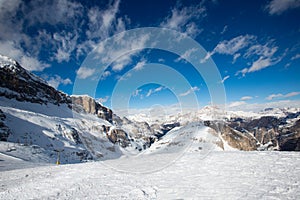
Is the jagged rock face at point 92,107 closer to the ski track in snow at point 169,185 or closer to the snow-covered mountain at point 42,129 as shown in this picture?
the snow-covered mountain at point 42,129

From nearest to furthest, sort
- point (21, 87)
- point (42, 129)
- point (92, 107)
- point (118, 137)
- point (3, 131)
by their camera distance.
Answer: point (3, 131)
point (42, 129)
point (21, 87)
point (118, 137)
point (92, 107)

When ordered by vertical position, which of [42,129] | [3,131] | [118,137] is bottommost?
[118,137]

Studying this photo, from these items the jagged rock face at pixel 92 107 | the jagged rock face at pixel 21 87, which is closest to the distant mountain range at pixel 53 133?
the jagged rock face at pixel 21 87

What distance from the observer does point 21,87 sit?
8531 centimetres

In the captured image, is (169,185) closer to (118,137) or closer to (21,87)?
(21,87)

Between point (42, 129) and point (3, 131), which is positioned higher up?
point (42, 129)

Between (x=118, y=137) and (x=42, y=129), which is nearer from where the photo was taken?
(x=42, y=129)

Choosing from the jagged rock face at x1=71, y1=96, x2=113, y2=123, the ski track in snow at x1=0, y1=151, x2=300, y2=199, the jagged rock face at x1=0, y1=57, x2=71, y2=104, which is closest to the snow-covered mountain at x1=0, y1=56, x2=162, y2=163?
the jagged rock face at x1=0, y1=57, x2=71, y2=104

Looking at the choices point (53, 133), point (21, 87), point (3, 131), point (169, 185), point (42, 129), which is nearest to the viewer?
point (169, 185)

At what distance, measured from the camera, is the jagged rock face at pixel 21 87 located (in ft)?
258

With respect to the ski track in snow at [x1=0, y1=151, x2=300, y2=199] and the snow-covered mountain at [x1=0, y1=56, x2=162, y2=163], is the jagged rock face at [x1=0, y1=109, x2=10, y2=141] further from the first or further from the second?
the ski track in snow at [x1=0, y1=151, x2=300, y2=199]

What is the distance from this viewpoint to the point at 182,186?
662 centimetres

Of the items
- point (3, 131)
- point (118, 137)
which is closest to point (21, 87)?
point (3, 131)

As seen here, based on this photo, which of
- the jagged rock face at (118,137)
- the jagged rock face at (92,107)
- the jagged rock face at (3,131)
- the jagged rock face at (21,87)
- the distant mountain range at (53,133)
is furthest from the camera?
the jagged rock face at (92,107)
